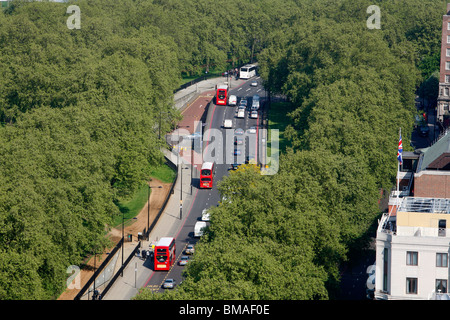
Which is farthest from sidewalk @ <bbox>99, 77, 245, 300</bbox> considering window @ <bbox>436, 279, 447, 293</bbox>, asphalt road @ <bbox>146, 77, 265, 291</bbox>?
window @ <bbox>436, 279, 447, 293</bbox>

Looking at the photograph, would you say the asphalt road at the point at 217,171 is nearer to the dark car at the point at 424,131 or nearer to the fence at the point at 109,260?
the fence at the point at 109,260

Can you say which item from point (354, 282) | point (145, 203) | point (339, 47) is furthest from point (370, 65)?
point (354, 282)

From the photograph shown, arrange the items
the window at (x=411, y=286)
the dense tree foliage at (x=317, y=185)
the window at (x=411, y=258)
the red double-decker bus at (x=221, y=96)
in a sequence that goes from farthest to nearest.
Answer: the red double-decker bus at (x=221, y=96) < the dense tree foliage at (x=317, y=185) < the window at (x=411, y=286) < the window at (x=411, y=258)

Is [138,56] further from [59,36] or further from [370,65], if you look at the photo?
[370,65]

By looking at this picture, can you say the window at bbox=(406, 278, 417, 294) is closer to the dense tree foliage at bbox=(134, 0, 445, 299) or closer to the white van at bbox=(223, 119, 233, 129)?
the dense tree foliage at bbox=(134, 0, 445, 299)

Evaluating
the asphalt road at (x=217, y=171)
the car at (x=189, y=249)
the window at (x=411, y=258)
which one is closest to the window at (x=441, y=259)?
the window at (x=411, y=258)

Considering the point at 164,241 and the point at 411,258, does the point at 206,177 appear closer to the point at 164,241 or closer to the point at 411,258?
the point at 164,241

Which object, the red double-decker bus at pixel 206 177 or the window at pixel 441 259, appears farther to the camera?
the red double-decker bus at pixel 206 177
